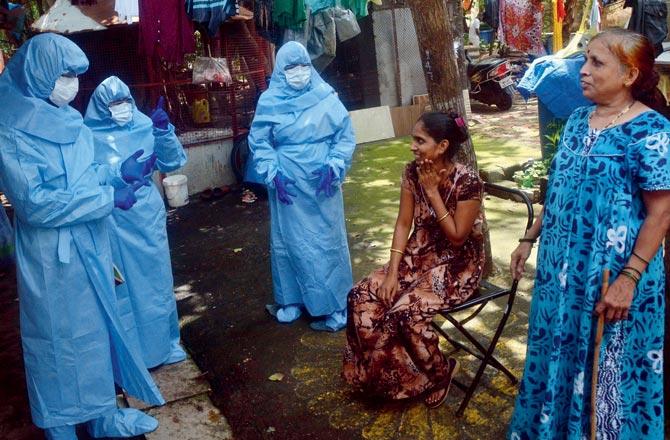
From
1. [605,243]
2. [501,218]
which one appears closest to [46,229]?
[605,243]

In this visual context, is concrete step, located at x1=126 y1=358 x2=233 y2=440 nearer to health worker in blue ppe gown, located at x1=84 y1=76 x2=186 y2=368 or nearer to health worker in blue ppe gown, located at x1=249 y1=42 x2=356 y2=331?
health worker in blue ppe gown, located at x1=84 y1=76 x2=186 y2=368

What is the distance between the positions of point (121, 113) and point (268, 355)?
1723 millimetres

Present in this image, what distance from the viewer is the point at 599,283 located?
89.4 inches

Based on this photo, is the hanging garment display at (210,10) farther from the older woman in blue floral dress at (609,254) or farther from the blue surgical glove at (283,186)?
the older woman in blue floral dress at (609,254)

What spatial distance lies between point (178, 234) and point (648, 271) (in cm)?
525

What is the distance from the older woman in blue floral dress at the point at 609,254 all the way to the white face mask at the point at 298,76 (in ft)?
6.75

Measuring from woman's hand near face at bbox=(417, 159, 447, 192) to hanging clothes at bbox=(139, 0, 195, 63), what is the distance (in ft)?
11.7

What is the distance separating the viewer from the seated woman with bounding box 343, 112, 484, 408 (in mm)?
3041

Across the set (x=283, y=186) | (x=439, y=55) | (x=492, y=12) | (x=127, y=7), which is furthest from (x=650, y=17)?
(x=127, y=7)

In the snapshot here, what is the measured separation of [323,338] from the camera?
4078mm

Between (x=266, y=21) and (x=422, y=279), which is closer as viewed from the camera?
(x=422, y=279)

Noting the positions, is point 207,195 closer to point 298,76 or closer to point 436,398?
point 298,76

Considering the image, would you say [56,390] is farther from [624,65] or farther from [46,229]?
[624,65]

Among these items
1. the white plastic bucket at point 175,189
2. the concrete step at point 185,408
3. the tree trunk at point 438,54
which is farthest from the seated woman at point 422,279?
the white plastic bucket at point 175,189
